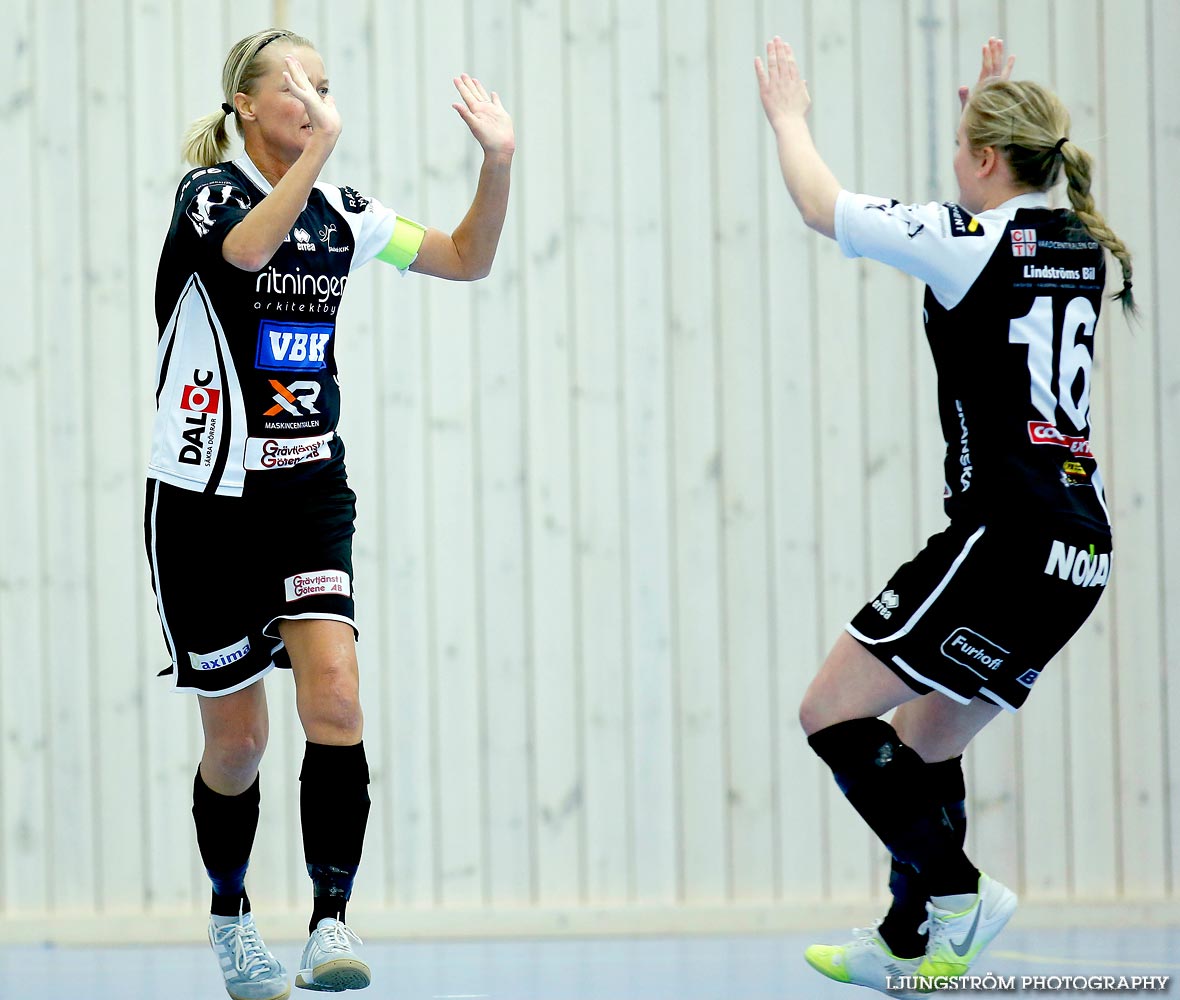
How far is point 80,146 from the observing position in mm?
4809

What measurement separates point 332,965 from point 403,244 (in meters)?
1.57

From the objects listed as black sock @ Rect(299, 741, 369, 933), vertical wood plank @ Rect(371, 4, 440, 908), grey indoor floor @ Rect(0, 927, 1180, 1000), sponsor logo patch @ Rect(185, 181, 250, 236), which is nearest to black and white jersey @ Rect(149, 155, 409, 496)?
sponsor logo patch @ Rect(185, 181, 250, 236)

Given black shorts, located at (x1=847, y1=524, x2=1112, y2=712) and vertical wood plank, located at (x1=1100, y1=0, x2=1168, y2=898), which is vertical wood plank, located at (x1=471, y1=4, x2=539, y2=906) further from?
black shorts, located at (x1=847, y1=524, x2=1112, y2=712)

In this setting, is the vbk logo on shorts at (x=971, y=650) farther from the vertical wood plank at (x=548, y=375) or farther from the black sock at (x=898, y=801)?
the vertical wood plank at (x=548, y=375)

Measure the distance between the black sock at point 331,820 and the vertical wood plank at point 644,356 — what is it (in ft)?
6.78

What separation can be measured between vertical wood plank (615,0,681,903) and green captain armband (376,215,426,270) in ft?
5.23

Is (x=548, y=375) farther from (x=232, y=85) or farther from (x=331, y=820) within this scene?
(x=331, y=820)

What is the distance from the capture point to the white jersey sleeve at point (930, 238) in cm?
275

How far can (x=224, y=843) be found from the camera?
10.3 ft

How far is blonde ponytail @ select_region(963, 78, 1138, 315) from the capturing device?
9.25ft

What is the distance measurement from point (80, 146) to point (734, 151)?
7.06 ft

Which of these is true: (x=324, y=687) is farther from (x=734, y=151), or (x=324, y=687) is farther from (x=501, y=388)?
(x=734, y=151)

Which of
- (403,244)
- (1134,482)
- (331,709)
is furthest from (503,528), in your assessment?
(1134,482)

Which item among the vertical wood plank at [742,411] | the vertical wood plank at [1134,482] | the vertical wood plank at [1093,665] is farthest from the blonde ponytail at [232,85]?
the vertical wood plank at [1134,482]
